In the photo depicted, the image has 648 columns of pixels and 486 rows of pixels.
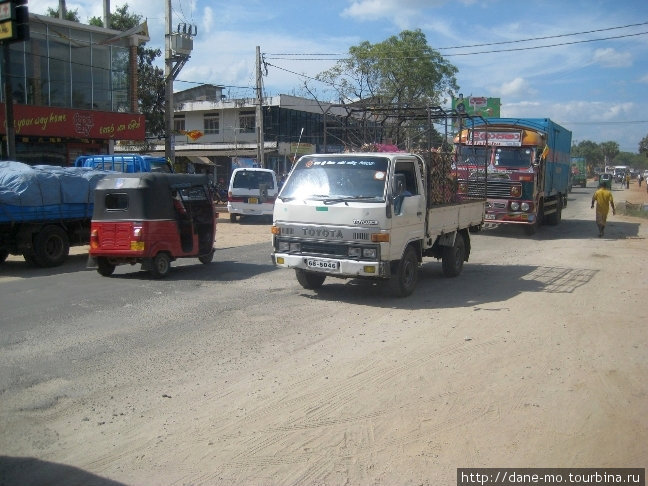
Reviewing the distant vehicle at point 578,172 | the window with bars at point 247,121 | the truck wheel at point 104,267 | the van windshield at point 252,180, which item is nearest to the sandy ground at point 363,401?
the truck wheel at point 104,267

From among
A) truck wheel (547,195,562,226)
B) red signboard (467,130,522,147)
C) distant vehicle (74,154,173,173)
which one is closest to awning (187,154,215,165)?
distant vehicle (74,154,173,173)

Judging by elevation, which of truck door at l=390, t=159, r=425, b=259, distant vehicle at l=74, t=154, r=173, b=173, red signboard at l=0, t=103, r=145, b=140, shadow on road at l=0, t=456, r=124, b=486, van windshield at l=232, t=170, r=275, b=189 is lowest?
shadow on road at l=0, t=456, r=124, b=486

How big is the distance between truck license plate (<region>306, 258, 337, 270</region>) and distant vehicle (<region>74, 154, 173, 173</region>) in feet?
35.0

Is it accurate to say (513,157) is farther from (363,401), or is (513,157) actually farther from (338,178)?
(363,401)

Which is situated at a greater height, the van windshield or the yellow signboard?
the yellow signboard

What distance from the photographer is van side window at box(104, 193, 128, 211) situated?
10734 mm

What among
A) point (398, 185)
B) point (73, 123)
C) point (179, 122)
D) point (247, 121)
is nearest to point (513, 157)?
point (398, 185)

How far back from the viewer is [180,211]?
11.5m

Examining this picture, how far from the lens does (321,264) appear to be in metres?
8.85

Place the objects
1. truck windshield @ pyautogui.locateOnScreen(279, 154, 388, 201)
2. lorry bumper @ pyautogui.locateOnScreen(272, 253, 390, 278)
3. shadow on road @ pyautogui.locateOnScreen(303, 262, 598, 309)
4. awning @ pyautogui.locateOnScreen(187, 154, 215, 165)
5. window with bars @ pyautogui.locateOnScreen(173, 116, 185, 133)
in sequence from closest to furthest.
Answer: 1. lorry bumper @ pyautogui.locateOnScreen(272, 253, 390, 278)
2. truck windshield @ pyautogui.locateOnScreen(279, 154, 388, 201)
3. shadow on road @ pyautogui.locateOnScreen(303, 262, 598, 309)
4. awning @ pyautogui.locateOnScreen(187, 154, 215, 165)
5. window with bars @ pyautogui.locateOnScreen(173, 116, 185, 133)

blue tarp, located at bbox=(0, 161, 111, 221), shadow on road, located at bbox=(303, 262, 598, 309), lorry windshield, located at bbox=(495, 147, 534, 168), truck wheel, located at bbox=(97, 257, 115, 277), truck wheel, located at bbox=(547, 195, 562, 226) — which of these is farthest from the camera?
truck wheel, located at bbox=(547, 195, 562, 226)

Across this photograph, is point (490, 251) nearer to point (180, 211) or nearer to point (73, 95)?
point (180, 211)

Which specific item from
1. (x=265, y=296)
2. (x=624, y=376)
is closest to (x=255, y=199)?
(x=265, y=296)

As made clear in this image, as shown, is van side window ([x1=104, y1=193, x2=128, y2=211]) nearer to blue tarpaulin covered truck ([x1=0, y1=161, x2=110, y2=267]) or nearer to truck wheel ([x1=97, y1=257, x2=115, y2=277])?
truck wheel ([x1=97, y1=257, x2=115, y2=277])
